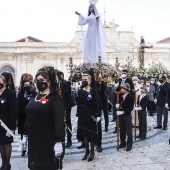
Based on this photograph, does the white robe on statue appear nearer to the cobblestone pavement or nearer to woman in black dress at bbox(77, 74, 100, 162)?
the cobblestone pavement

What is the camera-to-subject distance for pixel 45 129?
388cm

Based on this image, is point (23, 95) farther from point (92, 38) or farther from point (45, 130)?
point (92, 38)

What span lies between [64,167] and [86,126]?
1.00m

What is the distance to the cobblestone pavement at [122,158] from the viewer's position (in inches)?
228

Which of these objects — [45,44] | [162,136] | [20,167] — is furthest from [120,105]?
[45,44]

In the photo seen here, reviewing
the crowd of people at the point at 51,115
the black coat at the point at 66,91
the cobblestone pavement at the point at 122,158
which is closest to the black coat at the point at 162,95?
the crowd of people at the point at 51,115

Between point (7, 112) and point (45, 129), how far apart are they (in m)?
1.84

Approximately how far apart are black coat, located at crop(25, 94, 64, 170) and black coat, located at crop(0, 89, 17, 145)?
1.63 metres

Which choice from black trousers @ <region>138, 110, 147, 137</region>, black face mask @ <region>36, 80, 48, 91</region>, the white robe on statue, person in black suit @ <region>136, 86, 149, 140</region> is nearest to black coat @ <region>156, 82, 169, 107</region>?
person in black suit @ <region>136, 86, 149, 140</region>

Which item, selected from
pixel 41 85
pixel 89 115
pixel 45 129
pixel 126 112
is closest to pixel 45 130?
pixel 45 129

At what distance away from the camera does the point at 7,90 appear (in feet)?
18.0

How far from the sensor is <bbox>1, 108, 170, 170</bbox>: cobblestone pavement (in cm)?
579

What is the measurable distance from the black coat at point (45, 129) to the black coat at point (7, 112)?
1635mm

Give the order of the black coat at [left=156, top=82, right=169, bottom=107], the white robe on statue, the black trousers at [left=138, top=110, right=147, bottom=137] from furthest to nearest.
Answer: the white robe on statue < the black coat at [left=156, top=82, right=169, bottom=107] < the black trousers at [left=138, top=110, right=147, bottom=137]
